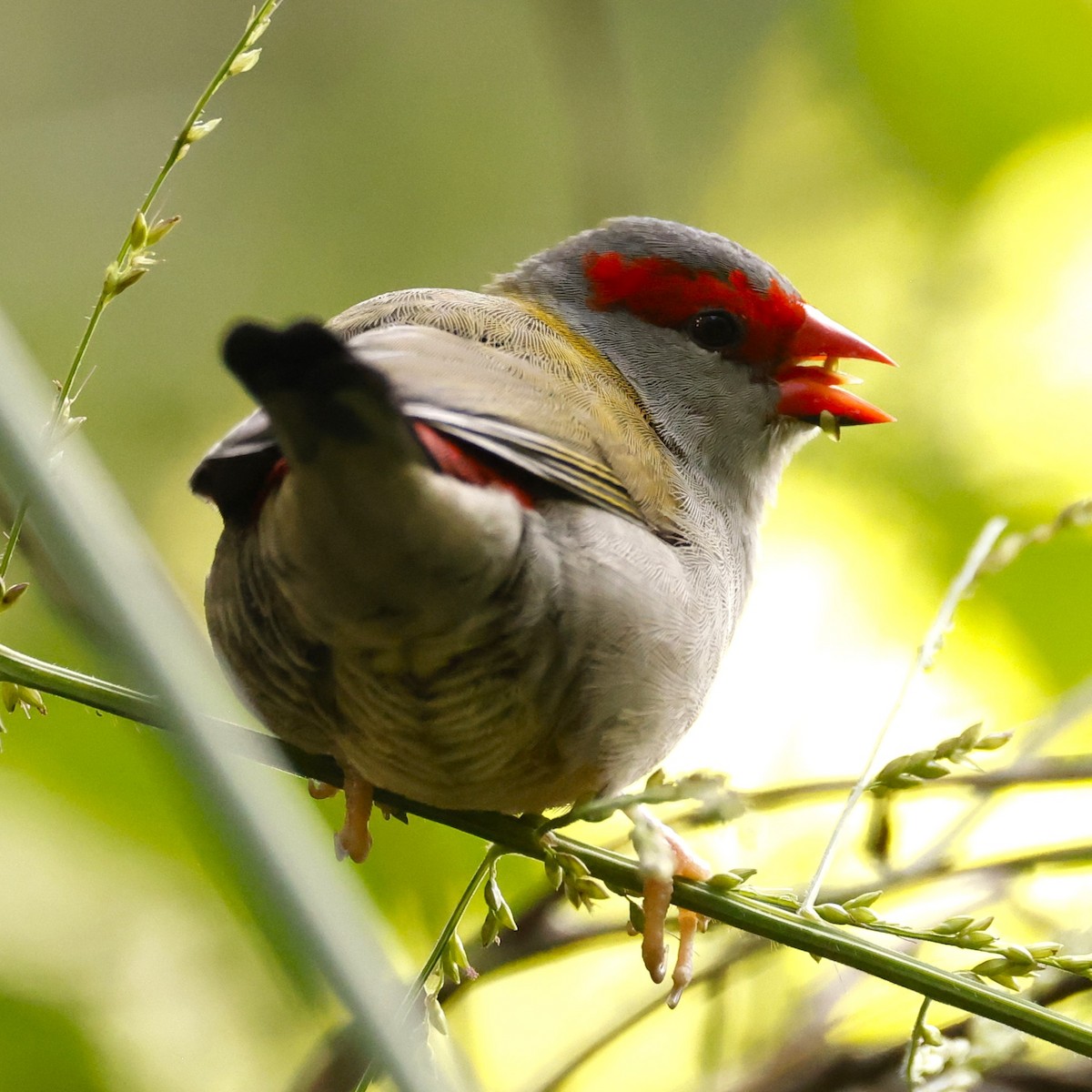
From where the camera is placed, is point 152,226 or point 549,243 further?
point 549,243

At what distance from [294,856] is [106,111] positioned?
13.8 feet

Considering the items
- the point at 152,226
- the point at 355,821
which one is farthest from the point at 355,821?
the point at 152,226

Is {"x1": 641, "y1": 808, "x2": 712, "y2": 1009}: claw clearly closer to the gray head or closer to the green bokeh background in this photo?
the green bokeh background

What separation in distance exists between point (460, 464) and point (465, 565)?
4.9 inches

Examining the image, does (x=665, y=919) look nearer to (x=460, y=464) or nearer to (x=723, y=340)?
(x=460, y=464)

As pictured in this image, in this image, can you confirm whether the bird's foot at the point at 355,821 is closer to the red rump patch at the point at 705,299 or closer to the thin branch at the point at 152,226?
the thin branch at the point at 152,226

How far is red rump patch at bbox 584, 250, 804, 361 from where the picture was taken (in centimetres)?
229

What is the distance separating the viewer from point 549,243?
4004mm

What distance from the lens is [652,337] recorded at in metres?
2.31

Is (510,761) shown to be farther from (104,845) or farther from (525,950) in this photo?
(104,845)

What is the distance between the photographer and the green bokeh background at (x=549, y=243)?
2176 mm

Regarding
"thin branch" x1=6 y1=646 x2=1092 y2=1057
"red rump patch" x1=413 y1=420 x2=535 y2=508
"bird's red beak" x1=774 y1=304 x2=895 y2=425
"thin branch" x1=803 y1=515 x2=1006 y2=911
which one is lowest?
"thin branch" x1=6 y1=646 x2=1092 y2=1057

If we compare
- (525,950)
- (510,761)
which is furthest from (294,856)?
(525,950)

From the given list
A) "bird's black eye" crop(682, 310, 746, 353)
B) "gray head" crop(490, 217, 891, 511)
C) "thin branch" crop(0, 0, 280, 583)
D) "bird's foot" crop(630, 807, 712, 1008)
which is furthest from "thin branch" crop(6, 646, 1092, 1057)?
"bird's black eye" crop(682, 310, 746, 353)
